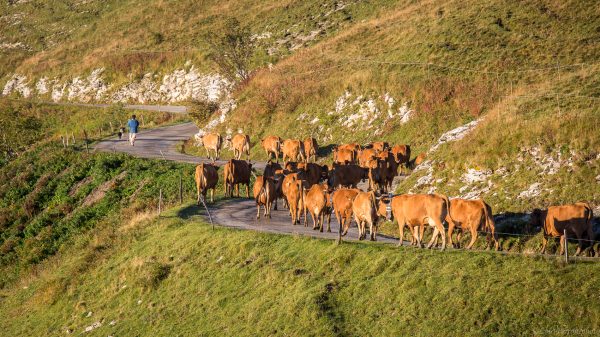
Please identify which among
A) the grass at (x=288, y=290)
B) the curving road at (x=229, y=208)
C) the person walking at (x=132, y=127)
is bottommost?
the grass at (x=288, y=290)

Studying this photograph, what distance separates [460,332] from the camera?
57.8 feet

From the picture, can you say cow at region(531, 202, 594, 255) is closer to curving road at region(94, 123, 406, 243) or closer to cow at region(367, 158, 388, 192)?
curving road at region(94, 123, 406, 243)

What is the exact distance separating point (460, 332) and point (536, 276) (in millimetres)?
2716

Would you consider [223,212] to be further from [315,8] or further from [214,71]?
[315,8]

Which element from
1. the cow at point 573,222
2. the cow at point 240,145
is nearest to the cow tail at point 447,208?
the cow at point 573,222

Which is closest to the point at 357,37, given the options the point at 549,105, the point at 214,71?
the point at 214,71

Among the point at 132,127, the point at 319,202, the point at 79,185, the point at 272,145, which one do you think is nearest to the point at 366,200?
the point at 319,202

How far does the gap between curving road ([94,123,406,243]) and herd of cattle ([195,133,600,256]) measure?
50 cm

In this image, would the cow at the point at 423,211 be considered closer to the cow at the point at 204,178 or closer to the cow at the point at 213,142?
the cow at the point at 204,178

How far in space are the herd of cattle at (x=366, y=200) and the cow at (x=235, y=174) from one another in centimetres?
5

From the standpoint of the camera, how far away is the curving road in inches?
1094

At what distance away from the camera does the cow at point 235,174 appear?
3625 cm

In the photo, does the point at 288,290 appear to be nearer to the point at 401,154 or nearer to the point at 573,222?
the point at 573,222

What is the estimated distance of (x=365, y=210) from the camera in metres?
24.6
